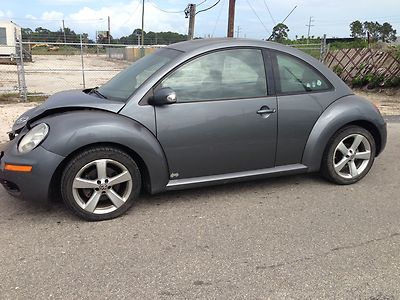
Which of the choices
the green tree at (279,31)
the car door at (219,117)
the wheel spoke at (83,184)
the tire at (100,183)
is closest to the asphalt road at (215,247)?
the tire at (100,183)

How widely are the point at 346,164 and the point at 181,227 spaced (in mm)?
2117

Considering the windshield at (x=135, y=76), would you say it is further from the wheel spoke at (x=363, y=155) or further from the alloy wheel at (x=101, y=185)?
the wheel spoke at (x=363, y=155)

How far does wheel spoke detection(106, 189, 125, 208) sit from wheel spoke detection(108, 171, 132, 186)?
0.08 m

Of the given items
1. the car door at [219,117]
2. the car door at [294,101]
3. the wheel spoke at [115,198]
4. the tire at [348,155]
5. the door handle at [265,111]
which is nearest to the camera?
the wheel spoke at [115,198]

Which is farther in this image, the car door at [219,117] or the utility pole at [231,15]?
the utility pole at [231,15]

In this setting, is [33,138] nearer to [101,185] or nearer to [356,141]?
[101,185]

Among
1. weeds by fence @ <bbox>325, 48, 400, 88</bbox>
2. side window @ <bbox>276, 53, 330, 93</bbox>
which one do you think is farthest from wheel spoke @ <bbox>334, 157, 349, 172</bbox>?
weeds by fence @ <bbox>325, 48, 400, 88</bbox>

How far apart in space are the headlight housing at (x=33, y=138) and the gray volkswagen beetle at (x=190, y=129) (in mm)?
11

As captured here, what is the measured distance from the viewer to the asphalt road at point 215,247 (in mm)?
2693

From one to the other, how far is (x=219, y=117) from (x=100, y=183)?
1241mm

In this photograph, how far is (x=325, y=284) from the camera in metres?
2.74

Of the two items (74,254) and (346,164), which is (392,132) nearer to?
(346,164)

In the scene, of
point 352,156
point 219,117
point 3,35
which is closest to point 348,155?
point 352,156

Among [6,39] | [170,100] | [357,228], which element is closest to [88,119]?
[170,100]
